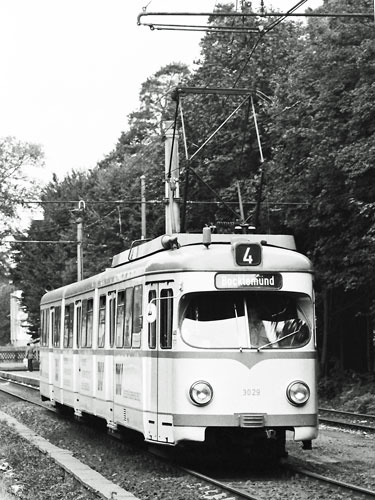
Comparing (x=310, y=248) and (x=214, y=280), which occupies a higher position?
(x=310, y=248)

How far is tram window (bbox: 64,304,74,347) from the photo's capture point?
20.8 metres

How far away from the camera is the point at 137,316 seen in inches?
581

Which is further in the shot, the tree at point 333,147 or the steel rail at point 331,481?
the tree at point 333,147

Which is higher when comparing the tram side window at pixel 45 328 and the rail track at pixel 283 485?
the tram side window at pixel 45 328

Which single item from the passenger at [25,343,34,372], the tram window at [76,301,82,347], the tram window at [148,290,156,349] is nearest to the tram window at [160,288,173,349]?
the tram window at [148,290,156,349]

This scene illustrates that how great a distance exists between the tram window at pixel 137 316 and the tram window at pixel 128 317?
21 centimetres

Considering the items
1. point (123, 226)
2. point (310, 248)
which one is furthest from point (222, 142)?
point (123, 226)

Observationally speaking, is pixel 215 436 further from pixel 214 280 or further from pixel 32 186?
pixel 32 186

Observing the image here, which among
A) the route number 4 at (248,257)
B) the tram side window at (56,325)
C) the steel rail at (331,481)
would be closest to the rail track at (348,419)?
the tram side window at (56,325)

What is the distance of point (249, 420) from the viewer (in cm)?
1303

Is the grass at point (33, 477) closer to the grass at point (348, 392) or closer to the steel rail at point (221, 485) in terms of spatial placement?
the steel rail at point (221, 485)

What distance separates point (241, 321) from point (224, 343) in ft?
1.13

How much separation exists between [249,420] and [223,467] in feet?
5.25

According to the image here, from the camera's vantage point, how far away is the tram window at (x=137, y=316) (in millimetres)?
14539
